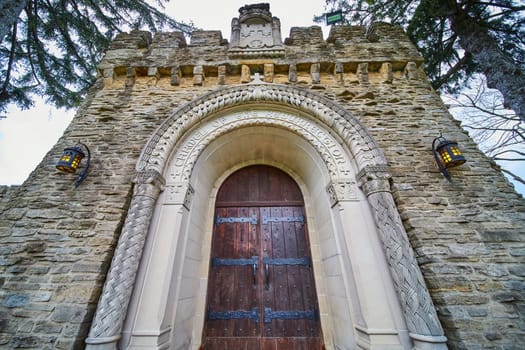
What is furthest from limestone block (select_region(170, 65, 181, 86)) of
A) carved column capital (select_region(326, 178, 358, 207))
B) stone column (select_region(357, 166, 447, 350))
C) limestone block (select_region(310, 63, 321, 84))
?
stone column (select_region(357, 166, 447, 350))

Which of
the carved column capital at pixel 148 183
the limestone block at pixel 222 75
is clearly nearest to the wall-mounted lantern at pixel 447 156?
the limestone block at pixel 222 75

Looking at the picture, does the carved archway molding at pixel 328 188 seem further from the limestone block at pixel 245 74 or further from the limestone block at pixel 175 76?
the limestone block at pixel 175 76

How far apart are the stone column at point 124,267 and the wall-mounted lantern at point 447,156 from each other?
11.6ft

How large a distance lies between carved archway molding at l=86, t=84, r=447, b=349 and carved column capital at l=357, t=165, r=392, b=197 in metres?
0.01

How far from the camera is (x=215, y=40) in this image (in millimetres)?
3924

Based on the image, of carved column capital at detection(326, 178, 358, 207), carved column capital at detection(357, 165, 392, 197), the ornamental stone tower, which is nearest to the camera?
the ornamental stone tower

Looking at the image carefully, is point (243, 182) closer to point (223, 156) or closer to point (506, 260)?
point (223, 156)

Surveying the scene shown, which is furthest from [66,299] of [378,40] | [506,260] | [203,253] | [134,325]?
[378,40]

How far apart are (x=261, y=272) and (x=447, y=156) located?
9.41 ft

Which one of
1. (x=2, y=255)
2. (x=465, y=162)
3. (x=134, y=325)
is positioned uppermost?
(x=465, y=162)

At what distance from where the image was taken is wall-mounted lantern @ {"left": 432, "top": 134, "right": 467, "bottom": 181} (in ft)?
7.74

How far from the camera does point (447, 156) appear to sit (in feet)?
7.90

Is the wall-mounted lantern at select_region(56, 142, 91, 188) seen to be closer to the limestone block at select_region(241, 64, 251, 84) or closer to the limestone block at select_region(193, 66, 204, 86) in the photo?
the limestone block at select_region(193, 66, 204, 86)

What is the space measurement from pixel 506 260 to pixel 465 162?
1168mm
